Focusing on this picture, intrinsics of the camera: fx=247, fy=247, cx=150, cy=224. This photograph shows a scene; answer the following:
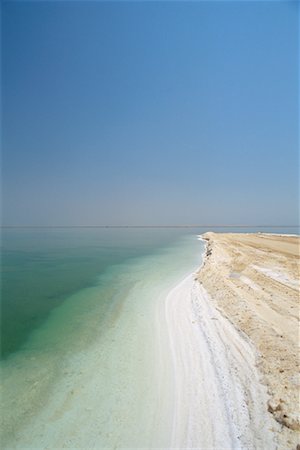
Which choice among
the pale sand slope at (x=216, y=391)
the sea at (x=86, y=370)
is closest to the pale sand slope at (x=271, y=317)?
the pale sand slope at (x=216, y=391)

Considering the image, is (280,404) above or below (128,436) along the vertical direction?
above

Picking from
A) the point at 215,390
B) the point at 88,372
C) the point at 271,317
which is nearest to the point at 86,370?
the point at 88,372

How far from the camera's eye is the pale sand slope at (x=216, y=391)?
3742mm

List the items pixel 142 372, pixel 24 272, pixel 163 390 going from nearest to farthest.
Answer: pixel 163 390 < pixel 142 372 < pixel 24 272

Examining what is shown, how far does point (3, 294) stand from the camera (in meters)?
12.7

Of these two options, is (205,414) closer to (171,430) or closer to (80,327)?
(171,430)

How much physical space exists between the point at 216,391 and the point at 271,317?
3442 millimetres

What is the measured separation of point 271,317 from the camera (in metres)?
7.24

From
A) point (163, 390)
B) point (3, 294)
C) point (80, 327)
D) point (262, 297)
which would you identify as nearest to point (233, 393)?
point (163, 390)

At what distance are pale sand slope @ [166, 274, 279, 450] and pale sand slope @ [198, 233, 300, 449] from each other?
0.68ft

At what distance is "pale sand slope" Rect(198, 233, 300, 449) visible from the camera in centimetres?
408

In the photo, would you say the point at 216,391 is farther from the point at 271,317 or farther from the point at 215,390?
the point at 271,317

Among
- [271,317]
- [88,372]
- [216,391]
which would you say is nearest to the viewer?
[216,391]

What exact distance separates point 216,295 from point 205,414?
6.16 m
